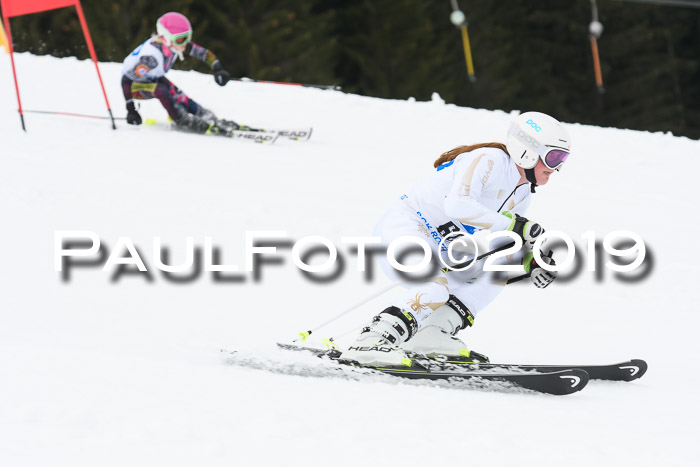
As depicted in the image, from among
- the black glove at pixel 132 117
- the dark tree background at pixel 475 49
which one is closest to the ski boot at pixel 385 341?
the black glove at pixel 132 117

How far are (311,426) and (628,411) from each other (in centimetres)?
157

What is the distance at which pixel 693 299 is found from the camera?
669 centimetres

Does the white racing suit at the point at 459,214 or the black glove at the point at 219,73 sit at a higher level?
the black glove at the point at 219,73

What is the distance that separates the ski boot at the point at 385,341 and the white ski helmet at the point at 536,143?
931 mm

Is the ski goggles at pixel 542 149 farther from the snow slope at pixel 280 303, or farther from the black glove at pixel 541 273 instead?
the snow slope at pixel 280 303

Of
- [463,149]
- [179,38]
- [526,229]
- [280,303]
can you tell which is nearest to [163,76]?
[179,38]

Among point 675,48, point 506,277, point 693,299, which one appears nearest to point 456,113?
point 693,299

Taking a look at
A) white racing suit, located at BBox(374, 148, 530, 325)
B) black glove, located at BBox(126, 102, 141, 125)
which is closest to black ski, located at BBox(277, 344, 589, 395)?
white racing suit, located at BBox(374, 148, 530, 325)

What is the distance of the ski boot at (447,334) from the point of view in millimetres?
4820

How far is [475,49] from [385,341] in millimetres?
24447

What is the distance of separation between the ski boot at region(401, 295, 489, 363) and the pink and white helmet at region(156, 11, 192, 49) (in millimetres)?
5765

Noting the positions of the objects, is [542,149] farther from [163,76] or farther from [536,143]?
[163,76]

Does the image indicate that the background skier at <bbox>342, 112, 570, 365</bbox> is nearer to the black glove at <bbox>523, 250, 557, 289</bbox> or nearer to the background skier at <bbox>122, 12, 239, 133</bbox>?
the black glove at <bbox>523, 250, 557, 289</bbox>

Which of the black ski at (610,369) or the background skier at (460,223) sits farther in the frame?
the black ski at (610,369)
